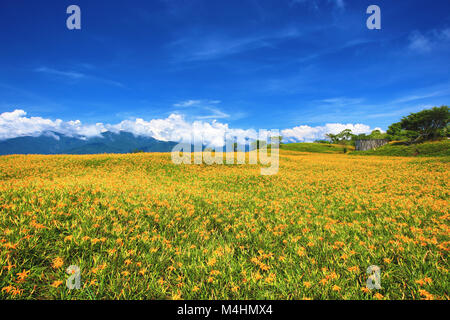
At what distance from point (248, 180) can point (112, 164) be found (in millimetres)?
12671

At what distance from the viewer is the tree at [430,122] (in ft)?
167

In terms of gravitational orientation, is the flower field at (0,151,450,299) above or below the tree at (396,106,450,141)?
below

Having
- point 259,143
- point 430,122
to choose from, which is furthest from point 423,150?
point 259,143

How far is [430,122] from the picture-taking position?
53438 mm

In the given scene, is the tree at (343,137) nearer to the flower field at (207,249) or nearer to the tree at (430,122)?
the tree at (430,122)

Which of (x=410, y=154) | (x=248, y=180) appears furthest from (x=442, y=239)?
(x=410, y=154)

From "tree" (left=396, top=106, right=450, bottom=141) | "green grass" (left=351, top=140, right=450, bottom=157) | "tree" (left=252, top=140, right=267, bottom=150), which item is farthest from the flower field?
"tree" (left=252, top=140, right=267, bottom=150)

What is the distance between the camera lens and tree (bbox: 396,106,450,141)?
5081 centimetres

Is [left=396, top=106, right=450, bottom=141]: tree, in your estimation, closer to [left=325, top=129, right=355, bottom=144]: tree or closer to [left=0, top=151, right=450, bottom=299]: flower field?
[left=325, top=129, right=355, bottom=144]: tree

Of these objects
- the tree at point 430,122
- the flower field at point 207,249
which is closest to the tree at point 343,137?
the tree at point 430,122

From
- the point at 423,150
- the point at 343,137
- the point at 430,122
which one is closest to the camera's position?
the point at 423,150

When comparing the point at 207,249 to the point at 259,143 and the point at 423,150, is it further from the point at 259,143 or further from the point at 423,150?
the point at 259,143

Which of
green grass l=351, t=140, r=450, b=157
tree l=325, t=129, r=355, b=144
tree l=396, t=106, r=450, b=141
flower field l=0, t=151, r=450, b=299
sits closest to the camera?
flower field l=0, t=151, r=450, b=299
